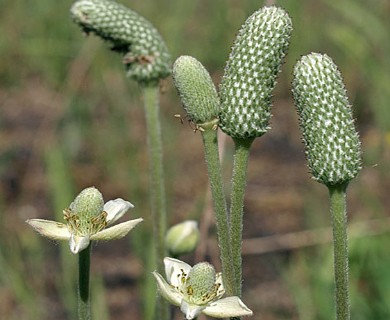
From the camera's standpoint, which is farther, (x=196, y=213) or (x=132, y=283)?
(x=132, y=283)

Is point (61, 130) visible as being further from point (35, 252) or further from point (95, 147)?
point (35, 252)

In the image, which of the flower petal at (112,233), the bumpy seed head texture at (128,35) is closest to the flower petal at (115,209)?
the flower petal at (112,233)

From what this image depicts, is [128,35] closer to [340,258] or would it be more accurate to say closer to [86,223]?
[86,223]

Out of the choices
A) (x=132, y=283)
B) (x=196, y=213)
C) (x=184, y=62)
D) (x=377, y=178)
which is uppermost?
(x=184, y=62)

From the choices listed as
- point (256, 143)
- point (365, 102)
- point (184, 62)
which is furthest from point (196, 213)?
point (365, 102)

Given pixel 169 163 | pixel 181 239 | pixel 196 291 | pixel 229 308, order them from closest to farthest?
pixel 229 308, pixel 196 291, pixel 181 239, pixel 169 163

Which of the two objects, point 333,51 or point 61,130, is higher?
point 333,51

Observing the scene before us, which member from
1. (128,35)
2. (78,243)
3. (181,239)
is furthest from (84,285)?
(128,35)
